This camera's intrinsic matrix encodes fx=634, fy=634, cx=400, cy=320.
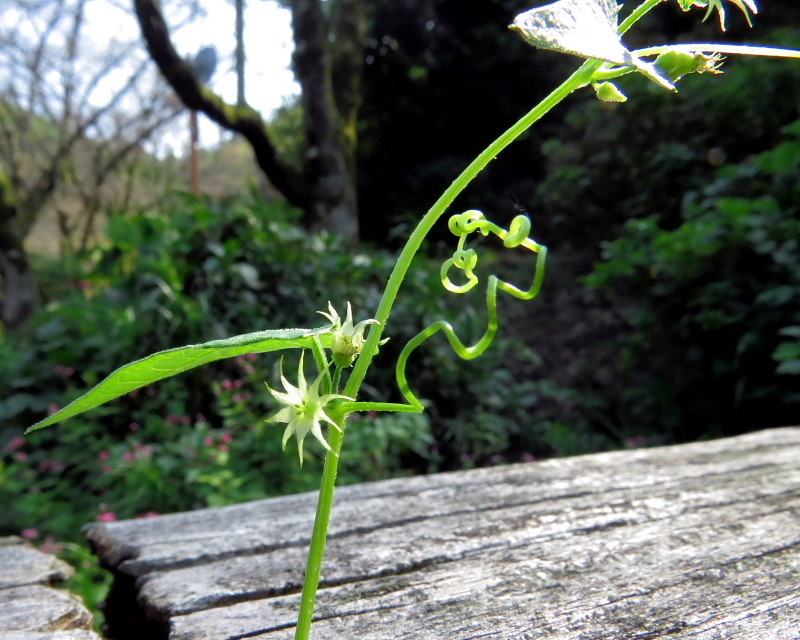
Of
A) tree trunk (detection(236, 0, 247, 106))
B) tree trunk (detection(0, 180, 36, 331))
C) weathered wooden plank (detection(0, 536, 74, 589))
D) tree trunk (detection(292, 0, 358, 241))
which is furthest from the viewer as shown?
tree trunk (detection(236, 0, 247, 106))

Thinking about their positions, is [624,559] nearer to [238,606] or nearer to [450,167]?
[238,606]

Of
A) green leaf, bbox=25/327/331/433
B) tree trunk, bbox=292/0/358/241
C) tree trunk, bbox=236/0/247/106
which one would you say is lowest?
green leaf, bbox=25/327/331/433

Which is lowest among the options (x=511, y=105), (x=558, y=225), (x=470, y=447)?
(x=470, y=447)

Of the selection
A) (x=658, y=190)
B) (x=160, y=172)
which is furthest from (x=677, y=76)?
(x=160, y=172)

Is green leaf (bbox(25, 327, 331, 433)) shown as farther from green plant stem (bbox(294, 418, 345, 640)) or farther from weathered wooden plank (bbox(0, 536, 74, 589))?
weathered wooden plank (bbox(0, 536, 74, 589))

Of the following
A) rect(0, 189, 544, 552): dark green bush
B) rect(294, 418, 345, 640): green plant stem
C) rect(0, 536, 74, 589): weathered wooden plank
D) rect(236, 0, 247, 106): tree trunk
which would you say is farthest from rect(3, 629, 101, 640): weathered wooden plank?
rect(236, 0, 247, 106): tree trunk

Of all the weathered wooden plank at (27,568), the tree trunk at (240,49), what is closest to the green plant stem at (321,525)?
the weathered wooden plank at (27,568)
